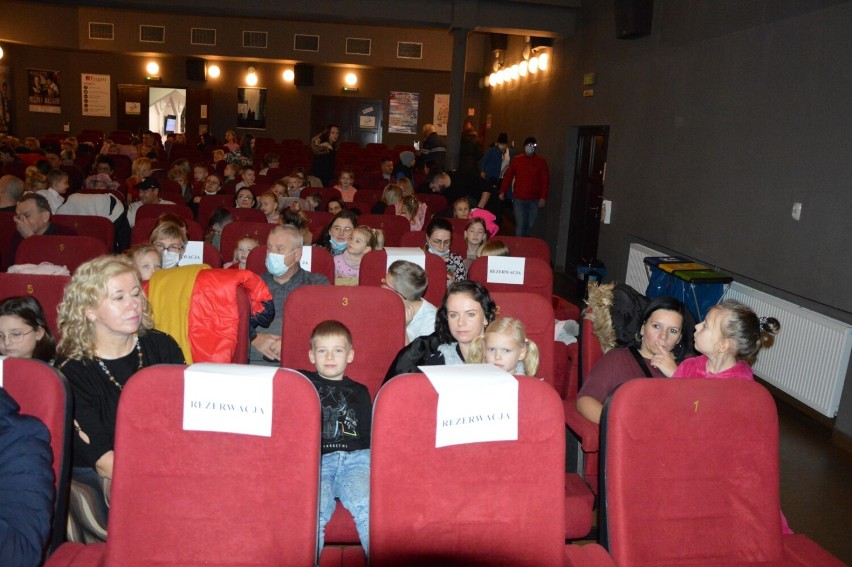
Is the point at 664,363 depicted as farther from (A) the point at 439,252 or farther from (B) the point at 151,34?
(B) the point at 151,34

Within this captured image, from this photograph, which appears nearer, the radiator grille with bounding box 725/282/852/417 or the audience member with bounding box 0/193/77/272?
the radiator grille with bounding box 725/282/852/417

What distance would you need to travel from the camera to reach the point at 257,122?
61.4ft

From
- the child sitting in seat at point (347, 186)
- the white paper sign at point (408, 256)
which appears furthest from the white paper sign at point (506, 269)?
the child sitting in seat at point (347, 186)

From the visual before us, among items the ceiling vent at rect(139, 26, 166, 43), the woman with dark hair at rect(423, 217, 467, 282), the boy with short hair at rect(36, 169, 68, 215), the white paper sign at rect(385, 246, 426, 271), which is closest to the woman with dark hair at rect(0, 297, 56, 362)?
the white paper sign at rect(385, 246, 426, 271)

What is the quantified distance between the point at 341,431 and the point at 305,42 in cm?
1600

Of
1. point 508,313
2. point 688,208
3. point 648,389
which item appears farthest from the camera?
point 688,208

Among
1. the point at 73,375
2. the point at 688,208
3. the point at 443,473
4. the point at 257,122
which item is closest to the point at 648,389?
the point at 443,473

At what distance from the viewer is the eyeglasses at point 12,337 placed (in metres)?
2.57

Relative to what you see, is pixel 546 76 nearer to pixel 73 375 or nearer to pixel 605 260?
pixel 605 260

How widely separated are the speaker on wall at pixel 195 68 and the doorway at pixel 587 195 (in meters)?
12.0

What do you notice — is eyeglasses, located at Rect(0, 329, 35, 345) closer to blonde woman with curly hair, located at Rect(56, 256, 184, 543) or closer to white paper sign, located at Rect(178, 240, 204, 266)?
blonde woman with curly hair, located at Rect(56, 256, 184, 543)

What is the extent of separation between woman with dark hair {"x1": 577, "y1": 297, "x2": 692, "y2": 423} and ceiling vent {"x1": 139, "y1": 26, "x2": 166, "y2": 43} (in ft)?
55.7

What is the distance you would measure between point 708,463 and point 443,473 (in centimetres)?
77

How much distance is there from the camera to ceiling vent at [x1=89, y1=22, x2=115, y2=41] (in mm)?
16938
